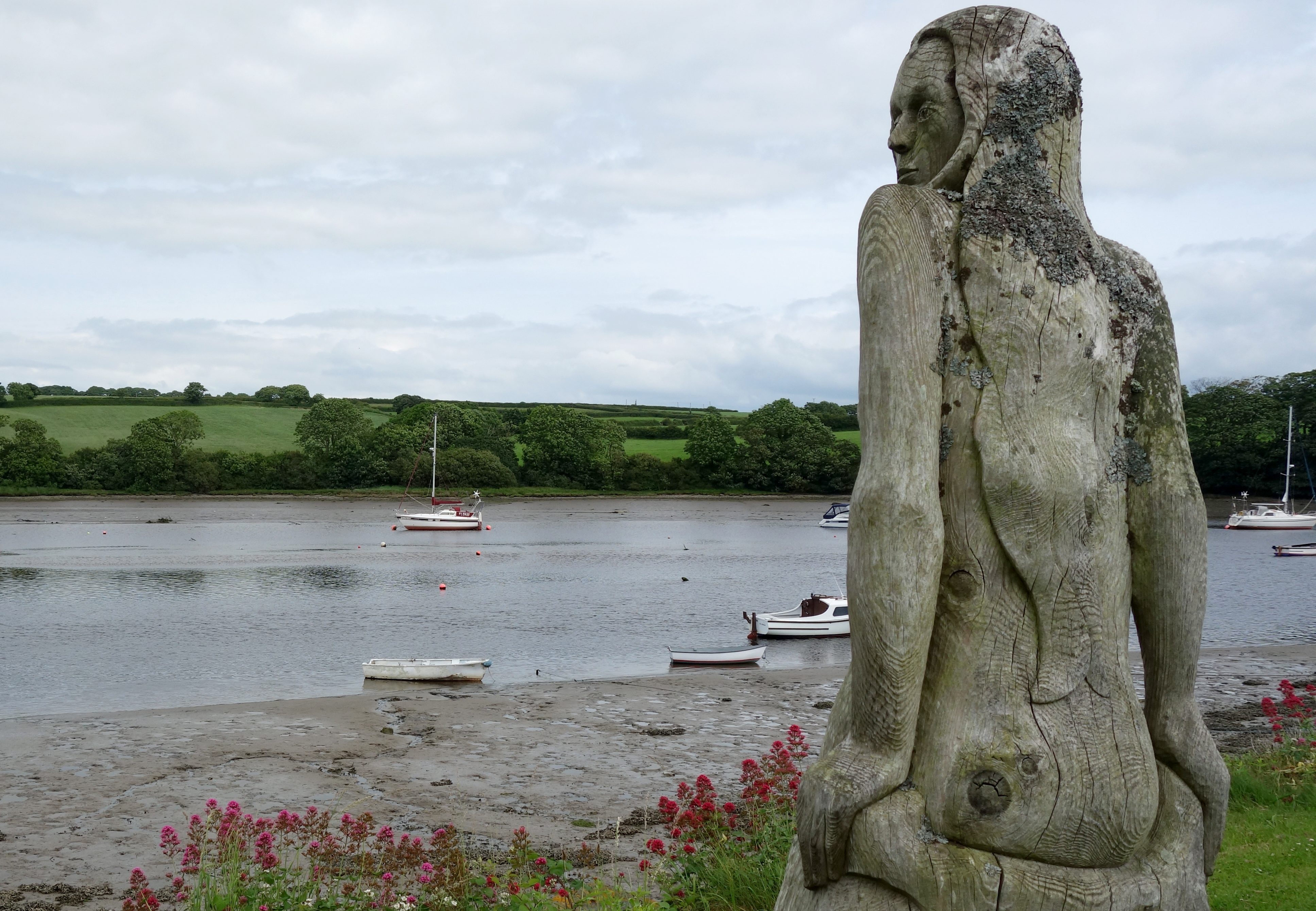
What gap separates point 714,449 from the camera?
125 meters

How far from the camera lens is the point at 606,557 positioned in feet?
214

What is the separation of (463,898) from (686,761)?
9.31m

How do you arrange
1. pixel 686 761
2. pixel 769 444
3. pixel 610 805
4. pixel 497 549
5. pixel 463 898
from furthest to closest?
pixel 769 444, pixel 497 549, pixel 686 761, pixel 610 805, pixel 463 898

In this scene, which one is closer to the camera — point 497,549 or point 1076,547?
point 1076,547

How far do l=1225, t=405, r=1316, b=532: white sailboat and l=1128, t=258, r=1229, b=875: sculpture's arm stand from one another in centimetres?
9397

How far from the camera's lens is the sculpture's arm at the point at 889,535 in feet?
8.55

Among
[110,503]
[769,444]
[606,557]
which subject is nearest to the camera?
[606,557]

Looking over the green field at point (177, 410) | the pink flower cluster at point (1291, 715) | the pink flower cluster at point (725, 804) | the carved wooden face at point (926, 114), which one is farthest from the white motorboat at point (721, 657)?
the green field at point (177, 410)

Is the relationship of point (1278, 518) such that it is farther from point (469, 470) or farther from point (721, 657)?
point (721, 657)

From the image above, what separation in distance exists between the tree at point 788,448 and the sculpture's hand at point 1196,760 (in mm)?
120329

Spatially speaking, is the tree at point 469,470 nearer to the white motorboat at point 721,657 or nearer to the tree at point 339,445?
the tree at point 339,445

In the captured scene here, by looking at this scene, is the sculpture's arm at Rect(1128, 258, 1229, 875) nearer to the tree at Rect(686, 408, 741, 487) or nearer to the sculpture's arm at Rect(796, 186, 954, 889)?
the sculpture's arm at Rect(796, 186, 954, 889)

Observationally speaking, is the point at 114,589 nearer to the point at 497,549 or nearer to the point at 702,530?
the point at 497,549

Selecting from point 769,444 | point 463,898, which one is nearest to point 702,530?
point 769,444
